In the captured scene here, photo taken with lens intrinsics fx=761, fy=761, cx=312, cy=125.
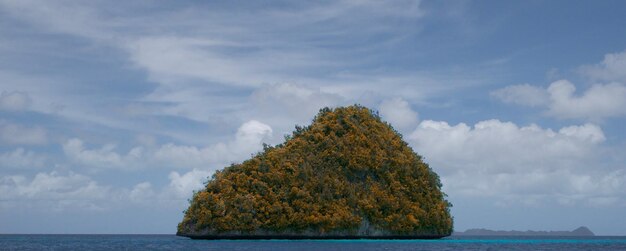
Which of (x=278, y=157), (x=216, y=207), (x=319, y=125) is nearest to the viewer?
(x=216, y=207)

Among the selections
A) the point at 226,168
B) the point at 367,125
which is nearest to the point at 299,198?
the point at 226,168

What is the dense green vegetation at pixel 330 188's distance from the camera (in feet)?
377

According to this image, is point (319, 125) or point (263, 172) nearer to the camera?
point (263, 172)

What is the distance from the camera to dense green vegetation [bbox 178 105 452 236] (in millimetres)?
114875

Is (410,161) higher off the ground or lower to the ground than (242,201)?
higher

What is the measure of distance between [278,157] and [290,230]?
12.1 m

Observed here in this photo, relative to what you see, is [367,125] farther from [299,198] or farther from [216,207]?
[216,207]

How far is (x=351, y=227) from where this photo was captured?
118m

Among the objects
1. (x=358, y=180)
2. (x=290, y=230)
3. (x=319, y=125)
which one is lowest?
(x=290, y=230)

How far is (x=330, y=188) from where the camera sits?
121312mm

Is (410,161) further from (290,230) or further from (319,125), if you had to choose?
(290,230)

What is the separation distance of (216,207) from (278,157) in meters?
14.0

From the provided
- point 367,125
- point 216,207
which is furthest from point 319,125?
point 216,207

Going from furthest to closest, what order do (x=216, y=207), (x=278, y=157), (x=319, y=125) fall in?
1. (x=319, y=125)
2. (x=278, y=157)
3. (x=216, y=207)
